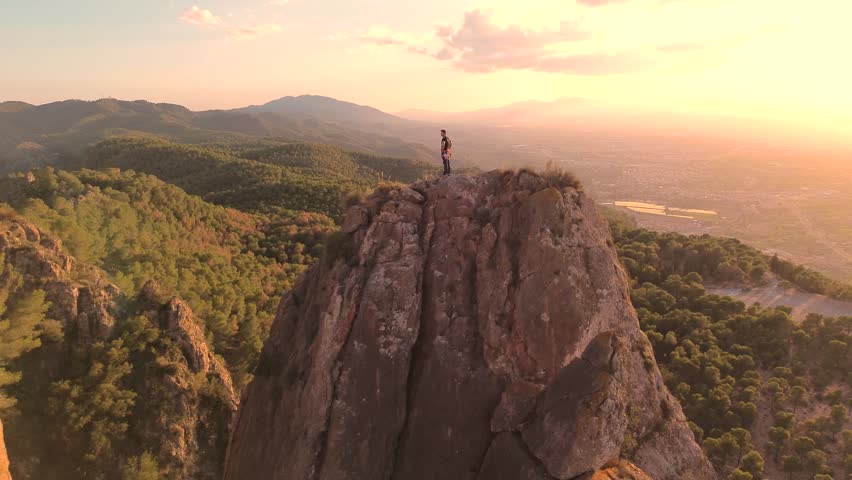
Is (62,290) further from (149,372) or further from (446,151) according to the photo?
(446,151)

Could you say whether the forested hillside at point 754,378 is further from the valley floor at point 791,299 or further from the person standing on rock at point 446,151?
the person standing on rock at point 446,151

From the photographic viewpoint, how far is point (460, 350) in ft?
52.3

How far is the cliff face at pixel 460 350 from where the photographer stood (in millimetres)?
14883

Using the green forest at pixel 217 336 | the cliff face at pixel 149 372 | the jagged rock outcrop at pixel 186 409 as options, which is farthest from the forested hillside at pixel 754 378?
the cliff face at pixel 149 372

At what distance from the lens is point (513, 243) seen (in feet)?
54.7

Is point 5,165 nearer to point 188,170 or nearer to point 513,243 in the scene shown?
point 188,170

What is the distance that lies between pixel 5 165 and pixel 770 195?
363298 mm

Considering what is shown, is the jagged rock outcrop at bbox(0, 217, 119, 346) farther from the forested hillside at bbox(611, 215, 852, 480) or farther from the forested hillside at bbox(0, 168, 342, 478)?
the forested hillside at bbox(611, 215, 852, 480)

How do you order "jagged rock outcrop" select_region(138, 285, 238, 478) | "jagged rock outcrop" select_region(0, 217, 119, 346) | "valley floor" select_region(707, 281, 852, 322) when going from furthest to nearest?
"valley floor" select_region(707, 281, 852, 322), "jagged rock outcrop" select_region(0, 217, 119, 346), "jagged rock outcrop" select_region(138, 285, 238, 478)

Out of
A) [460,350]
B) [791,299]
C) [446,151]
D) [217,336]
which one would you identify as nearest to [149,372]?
[217,336]

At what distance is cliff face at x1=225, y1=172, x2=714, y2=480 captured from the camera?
48.8 ft

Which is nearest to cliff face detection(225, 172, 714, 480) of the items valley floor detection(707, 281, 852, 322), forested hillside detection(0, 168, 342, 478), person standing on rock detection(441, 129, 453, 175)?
person standing on rock detection(441, 129, 453, 175)

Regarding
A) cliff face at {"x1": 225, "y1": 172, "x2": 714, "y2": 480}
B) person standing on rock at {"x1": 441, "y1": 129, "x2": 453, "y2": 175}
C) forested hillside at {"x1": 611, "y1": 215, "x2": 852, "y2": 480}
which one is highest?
person standing on rock at {"x1": 441, "y1": 129, "x2": 453, "y2": 175}

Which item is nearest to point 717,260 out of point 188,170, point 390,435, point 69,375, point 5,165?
point 390,435
